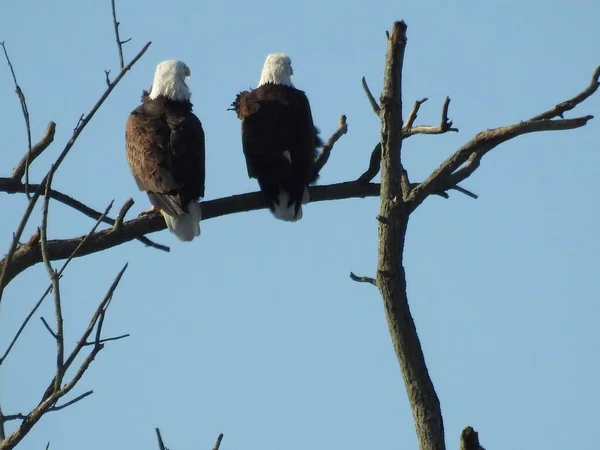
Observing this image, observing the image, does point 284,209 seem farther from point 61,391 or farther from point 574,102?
point 61,391

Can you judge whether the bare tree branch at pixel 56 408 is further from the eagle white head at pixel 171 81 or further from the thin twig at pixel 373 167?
the eagle white head at pixel 171 81

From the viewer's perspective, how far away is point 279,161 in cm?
679

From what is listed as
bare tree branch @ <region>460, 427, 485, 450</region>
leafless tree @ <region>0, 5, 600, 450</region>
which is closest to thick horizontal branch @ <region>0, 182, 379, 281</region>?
leafless tree @ <region>0, 5, 600, 450</region>

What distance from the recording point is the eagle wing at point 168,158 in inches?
249

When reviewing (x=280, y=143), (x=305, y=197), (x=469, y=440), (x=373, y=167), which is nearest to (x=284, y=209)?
(x=305, y=197)

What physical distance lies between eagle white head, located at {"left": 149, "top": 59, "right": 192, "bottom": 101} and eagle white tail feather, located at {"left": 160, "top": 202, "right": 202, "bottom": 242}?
120 centimetres

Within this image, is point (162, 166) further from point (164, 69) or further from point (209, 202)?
point (164, 69)

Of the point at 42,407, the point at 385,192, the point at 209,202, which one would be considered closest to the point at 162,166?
the point at 209,202

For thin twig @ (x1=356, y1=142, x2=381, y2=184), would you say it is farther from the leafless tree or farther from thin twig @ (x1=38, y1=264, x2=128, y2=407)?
thin twig @ (x1=38, y1=264, x2=128, y2=407)

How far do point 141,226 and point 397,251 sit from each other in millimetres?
1557

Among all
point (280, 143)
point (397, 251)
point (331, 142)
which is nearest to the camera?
point (397, 251)

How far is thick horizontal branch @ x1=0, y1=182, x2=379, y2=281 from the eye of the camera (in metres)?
4.82

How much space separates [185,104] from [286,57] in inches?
43.0

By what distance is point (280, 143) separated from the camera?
6941 millimetres
